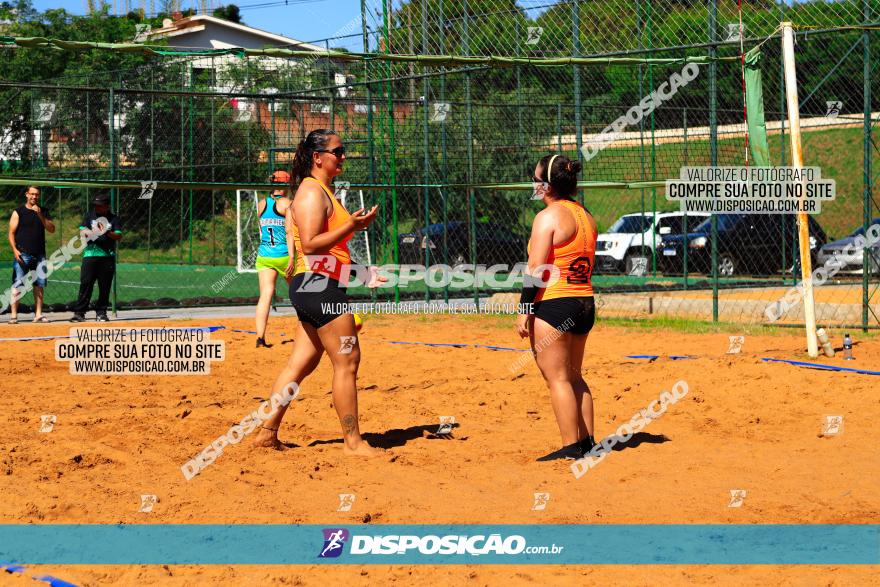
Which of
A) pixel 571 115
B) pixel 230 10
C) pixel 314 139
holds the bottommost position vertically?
Result: pixel 314 139

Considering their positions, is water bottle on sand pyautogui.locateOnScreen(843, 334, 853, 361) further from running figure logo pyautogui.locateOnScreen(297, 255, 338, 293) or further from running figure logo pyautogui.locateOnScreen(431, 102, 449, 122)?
running figure logo pyautogui.locateOnScreen(431, 102, 449, 122)

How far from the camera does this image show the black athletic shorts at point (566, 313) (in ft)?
19.9

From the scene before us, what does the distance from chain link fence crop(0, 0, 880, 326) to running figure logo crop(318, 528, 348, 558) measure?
7842 mm

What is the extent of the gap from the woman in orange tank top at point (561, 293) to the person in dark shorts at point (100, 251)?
886 cm

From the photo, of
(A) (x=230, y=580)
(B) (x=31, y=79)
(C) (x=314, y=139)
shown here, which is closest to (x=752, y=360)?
(C) (x=314, y=139)

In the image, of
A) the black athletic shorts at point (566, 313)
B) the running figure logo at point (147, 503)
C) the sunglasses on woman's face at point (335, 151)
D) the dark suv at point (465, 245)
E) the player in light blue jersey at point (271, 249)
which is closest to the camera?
the running figure logo at point (147, 503)

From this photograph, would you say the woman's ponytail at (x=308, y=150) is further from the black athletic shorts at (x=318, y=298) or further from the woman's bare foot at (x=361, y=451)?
the woman's bare foot at (x=361, y=451)

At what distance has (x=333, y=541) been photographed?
4.62 m

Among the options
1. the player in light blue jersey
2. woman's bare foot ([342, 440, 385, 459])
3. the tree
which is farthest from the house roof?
woman's bare foot ([342, 440, 385, 459])

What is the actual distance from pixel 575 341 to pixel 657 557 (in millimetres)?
1976

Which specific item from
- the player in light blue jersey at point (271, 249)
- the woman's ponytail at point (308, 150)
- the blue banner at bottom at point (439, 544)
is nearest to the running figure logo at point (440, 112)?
the player in light blue jersey at point (271, 249)

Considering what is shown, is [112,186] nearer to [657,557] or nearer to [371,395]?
[371,395]

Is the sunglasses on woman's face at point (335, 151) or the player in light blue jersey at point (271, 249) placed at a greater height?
the sunglasses on woman's face at point (335, 151)

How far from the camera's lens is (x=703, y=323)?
1261 cm
